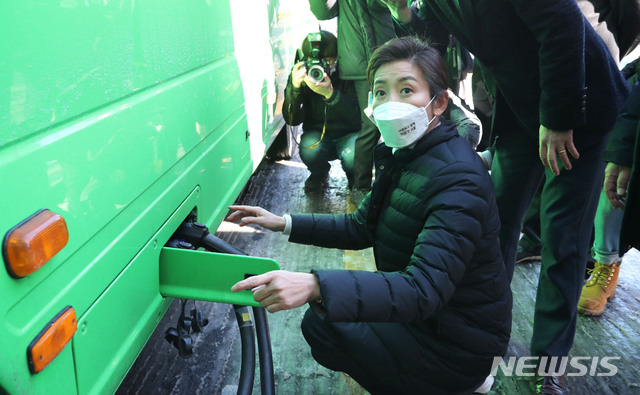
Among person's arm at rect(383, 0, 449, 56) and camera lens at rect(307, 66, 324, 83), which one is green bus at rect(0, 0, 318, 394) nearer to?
person's arm at rect(383, 0, 449, 56)

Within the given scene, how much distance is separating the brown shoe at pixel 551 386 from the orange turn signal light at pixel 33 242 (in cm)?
197

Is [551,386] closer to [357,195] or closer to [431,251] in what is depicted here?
[431,251]

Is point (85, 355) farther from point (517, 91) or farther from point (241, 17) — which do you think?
point (241, 17)

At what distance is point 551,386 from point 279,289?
1499 mm

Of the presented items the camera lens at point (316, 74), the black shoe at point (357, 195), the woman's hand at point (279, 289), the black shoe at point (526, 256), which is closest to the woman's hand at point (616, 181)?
the black shoe at point (526, 256)

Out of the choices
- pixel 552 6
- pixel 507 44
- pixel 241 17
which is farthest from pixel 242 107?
pixel 552 6

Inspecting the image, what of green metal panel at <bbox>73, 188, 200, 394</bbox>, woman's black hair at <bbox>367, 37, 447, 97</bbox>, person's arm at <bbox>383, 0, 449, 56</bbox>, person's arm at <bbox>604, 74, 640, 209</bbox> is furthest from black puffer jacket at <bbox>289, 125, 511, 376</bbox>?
person's arm at <bbox>383, 0, 449, 56</bbox>

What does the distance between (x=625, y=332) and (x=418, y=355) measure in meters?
1.57

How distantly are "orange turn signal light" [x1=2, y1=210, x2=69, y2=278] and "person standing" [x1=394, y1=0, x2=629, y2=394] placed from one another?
1606 mm

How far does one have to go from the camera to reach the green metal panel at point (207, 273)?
1.70 meters

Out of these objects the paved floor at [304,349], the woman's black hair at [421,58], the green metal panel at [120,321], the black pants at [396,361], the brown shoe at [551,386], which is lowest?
the paved floor at [304,349]

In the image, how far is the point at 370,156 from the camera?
4.00 m

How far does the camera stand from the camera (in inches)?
152

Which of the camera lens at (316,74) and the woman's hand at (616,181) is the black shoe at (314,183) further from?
the woman's hand at (616,181)
